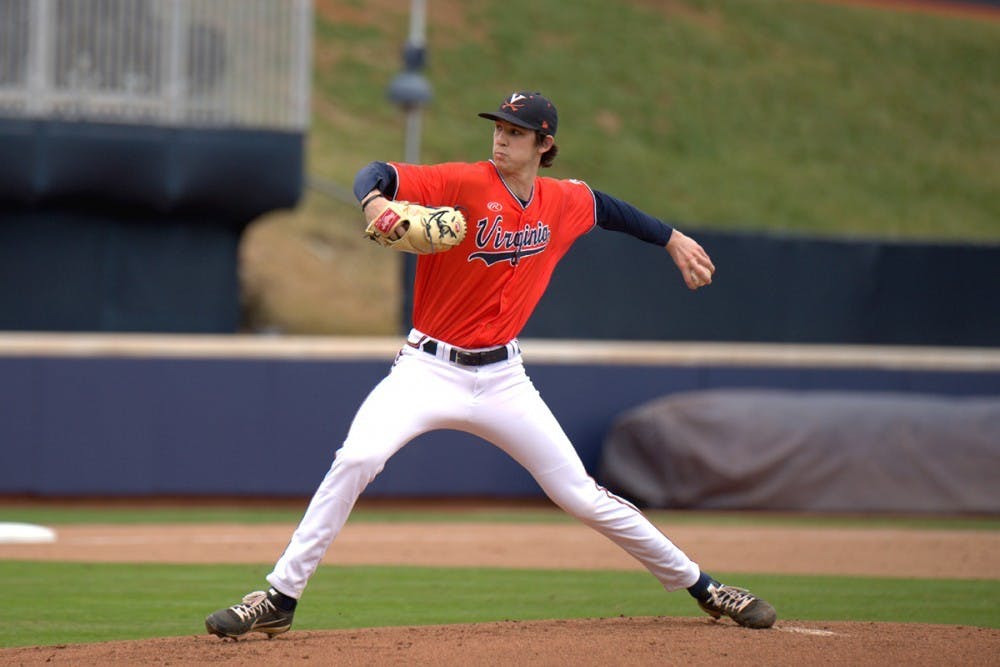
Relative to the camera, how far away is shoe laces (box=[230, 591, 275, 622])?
5008mm

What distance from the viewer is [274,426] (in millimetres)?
12188

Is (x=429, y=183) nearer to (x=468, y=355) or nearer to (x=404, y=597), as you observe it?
(x=468, y=355)

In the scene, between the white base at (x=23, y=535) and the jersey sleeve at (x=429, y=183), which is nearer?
the jersey sleeve at (x=429, y=183)

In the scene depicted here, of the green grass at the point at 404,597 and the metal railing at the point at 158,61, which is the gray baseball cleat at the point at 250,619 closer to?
the green grass at the point at 404,597

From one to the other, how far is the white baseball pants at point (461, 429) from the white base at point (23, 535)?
16.1 ft

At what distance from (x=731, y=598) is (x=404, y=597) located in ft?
6.89

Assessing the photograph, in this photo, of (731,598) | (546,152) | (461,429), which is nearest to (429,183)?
(546,152)

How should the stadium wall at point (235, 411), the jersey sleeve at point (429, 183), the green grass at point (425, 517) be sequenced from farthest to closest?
the stadium wall at point (235, 411)
the green grass at point (425, 517)
the jersey sleeve at point (429, 183)

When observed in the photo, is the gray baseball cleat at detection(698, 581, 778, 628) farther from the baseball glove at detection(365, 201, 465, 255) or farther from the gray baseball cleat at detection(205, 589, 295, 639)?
the baseball glove at detection(365, 201, 465, 255)

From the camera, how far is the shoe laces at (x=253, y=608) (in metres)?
5.01

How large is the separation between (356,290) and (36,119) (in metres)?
7.83

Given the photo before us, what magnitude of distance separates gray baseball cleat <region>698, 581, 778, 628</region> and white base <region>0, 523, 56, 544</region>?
5.49 metres

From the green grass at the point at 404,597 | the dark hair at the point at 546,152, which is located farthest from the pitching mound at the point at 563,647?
the dark hair at the point at 546,152

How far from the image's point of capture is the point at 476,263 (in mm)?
5238
